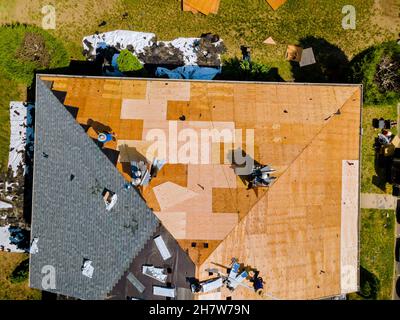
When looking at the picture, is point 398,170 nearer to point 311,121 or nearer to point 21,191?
point 311,121

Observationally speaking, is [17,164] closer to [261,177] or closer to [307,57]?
[261,177]

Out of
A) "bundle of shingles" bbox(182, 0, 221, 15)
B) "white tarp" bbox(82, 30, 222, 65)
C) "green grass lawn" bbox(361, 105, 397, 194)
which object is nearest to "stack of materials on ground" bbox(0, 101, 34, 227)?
"white tarp" bbox(82, 30, 222, 65)

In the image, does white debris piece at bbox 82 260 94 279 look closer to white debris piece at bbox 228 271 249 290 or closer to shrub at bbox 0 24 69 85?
white debris piece at bbox 228 271 249 290

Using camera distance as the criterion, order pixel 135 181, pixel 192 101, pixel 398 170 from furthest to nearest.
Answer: pixel 398 170 → pixel 192 101 → pixel 135 181

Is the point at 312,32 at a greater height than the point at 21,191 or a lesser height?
greater

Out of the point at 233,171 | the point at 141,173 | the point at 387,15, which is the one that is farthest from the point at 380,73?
the point at 141,173

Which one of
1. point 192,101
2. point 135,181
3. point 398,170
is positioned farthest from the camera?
point 398,170
